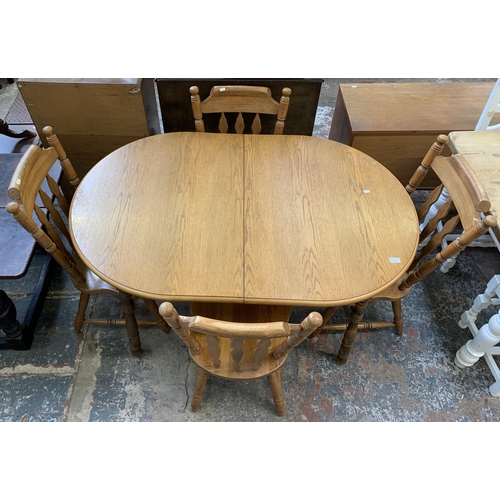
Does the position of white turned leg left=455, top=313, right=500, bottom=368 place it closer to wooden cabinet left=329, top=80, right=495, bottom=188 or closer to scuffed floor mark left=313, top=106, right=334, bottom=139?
wooden cabinet left=329, top=80, right=495, bottom=188

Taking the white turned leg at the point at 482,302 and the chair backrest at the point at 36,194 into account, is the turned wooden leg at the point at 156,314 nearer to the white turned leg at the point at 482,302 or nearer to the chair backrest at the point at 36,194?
the chair backrest at the point at 36,194

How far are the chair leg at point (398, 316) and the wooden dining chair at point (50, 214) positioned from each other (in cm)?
117

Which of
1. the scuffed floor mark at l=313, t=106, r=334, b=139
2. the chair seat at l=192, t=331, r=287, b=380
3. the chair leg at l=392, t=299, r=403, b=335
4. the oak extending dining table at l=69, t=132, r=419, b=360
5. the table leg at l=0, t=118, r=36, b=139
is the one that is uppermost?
the oak extending dining table at l=69, t=132, r=419, b=360

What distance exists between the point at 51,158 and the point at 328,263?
1189 mm

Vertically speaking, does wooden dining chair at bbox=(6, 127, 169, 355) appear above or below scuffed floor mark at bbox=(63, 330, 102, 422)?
above

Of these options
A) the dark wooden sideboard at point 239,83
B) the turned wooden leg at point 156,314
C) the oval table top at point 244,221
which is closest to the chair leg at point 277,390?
the oval table top at point 244,221

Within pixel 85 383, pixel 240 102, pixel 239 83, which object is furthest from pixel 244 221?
pixel 85 383

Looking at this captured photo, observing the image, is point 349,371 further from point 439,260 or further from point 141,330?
point 141,330

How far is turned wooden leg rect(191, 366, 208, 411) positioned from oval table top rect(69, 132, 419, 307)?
0.51 m

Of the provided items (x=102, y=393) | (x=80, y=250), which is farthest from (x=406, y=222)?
(x=102, y=393)

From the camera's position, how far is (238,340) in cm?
132

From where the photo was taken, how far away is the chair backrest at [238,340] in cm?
112

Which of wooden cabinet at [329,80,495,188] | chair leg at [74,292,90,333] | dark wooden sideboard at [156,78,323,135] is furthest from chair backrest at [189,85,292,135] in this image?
chair leg at [74,292,90,333]

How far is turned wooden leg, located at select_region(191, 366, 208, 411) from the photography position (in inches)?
66.0
